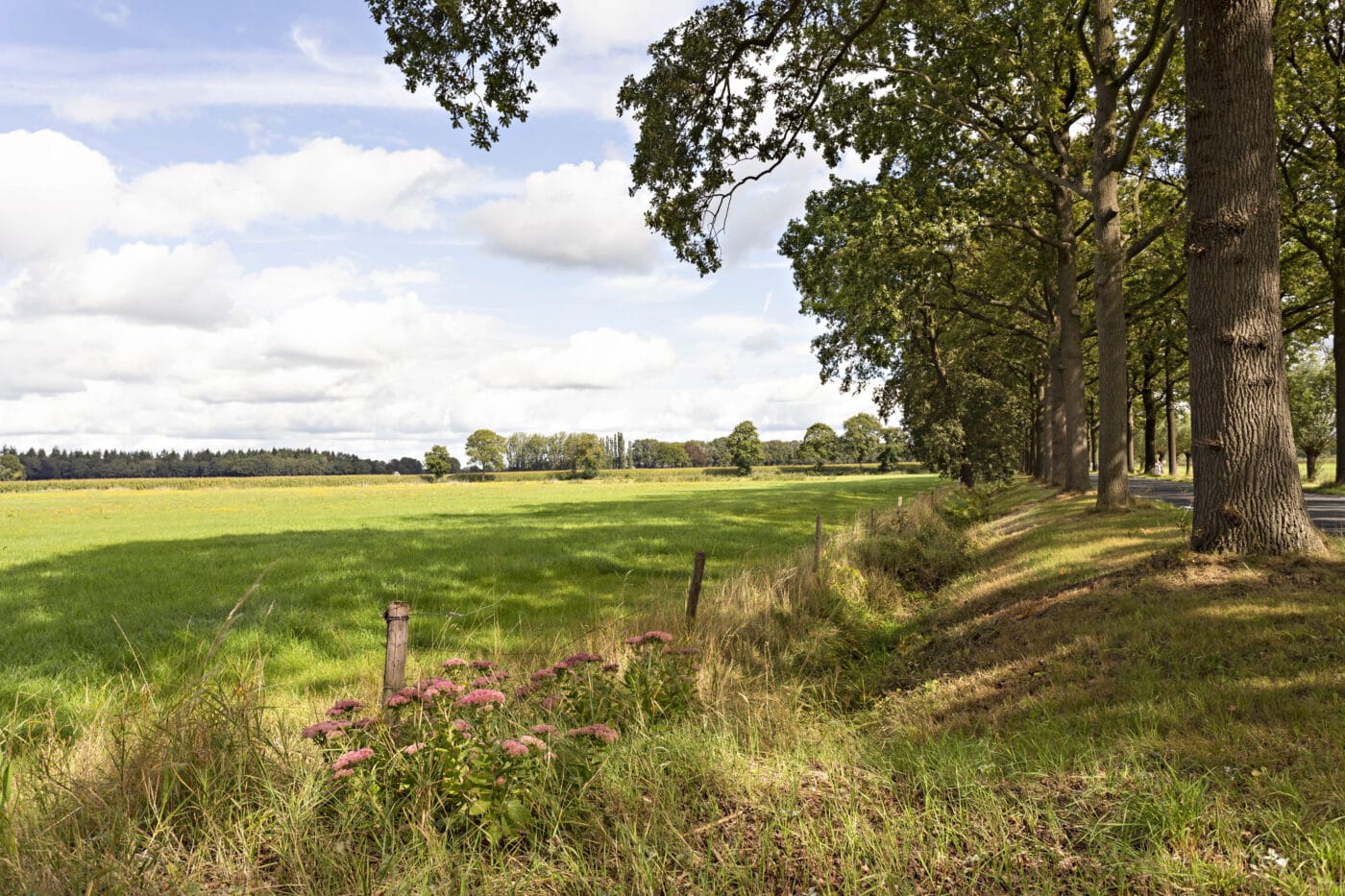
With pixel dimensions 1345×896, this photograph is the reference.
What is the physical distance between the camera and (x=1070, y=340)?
2080 centimetres

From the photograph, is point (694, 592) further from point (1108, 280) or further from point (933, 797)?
point (1108, 280)

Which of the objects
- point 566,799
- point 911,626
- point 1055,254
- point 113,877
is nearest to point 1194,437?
point 911,626

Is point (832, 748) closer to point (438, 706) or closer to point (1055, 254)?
point (438, 706)

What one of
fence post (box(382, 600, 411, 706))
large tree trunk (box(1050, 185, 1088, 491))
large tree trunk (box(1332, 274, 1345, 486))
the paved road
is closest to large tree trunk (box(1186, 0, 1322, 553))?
the paved road

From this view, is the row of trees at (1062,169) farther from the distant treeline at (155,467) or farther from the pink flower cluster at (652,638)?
the distant treeline at (155,467)

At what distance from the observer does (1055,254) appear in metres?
22.2

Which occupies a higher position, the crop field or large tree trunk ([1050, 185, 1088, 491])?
large tree trunk ([1050, 185, 1088, 491])

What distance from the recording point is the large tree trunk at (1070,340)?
20344 millimetres

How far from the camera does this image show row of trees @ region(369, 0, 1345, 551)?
320 inches

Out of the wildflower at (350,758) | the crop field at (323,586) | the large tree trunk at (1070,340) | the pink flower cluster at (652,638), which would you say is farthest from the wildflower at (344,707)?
the large tree trunk at (1070,340)

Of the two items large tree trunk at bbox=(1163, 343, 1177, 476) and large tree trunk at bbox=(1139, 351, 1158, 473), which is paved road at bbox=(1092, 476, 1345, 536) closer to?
large tree trunk at bbox=(1163, 343, 1177, 476)

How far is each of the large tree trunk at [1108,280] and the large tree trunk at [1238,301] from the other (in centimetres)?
674

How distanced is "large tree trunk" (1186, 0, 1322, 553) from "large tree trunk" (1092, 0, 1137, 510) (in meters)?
6.74

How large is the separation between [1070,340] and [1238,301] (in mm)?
13810
